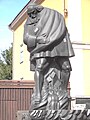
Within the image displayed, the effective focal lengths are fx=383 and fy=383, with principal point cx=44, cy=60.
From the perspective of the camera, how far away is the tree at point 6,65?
41.2 metres

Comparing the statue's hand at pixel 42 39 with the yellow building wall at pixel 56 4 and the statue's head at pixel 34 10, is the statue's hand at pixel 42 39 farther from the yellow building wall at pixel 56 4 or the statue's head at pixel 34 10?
the yellow building wall at pixel 56 4

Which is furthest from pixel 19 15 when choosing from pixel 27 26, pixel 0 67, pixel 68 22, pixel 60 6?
pixel 27 26

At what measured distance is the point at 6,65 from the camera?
4297cm

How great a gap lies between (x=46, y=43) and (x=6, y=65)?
37.3m

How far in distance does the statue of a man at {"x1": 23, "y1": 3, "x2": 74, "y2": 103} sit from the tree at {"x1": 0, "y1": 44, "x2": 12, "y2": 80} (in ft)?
114

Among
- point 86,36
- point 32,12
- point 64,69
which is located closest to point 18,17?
point 86,36

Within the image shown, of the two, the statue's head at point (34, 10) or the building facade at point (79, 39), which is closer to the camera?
the statue's head at point (34, 10)

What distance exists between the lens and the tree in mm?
41184

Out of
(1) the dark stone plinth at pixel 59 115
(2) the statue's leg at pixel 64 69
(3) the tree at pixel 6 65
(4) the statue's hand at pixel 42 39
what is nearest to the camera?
(1) the dark stone plinth at pixel 59 115

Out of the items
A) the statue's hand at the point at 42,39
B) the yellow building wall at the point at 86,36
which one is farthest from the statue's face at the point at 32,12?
the yellow building wall at the point at 86,36

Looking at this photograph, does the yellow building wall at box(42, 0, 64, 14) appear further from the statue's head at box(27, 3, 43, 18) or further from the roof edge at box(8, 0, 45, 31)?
the statue's head at box(27, 3, 43, 18)

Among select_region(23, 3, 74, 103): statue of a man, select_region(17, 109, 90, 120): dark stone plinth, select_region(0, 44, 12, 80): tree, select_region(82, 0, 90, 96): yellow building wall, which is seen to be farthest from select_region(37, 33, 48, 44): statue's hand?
select_region(0, 44, 12, 80): tree

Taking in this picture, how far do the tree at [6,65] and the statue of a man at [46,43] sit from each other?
34.8 m

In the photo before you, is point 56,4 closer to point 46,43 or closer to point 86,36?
point 86,36
